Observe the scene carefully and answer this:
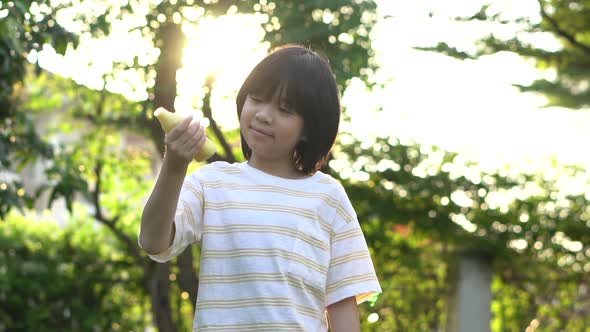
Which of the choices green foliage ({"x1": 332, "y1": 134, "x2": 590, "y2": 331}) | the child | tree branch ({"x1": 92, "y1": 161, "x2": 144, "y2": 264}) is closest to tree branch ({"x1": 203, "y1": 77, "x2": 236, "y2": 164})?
green foliage ({"x1": 332, "y1": 134, "x2": 590, "y2": 331})

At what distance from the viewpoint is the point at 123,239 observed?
23.1 feet

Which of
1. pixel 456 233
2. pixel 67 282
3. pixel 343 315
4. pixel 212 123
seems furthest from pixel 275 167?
pixel 67 282

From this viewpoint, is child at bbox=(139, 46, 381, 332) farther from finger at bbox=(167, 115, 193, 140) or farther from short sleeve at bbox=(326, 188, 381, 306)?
finger at bbox=(167, 115, 193, 140)

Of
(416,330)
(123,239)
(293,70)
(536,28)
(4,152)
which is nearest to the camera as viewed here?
(293,70)

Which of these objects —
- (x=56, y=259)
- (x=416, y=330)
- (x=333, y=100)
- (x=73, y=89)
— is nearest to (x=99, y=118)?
(x=73, y=89)

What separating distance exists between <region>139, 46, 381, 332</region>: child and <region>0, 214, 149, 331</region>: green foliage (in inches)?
219

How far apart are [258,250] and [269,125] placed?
9.8 inches

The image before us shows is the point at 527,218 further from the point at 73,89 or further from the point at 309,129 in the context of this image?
the point at 309,129

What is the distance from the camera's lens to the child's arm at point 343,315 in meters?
2.12

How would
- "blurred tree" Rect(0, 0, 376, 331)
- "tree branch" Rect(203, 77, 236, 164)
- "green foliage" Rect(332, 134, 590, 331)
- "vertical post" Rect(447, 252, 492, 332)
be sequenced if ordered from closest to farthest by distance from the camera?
"blurred tree" Rect(0, 0, 376, 331), "tree branch" Rect(203, 77, 236, 164), "green foliage" Rect(332, 134, 590, 331), "vertical post" Rect(447, 252, 492, 332)

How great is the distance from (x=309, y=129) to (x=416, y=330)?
5.65 m

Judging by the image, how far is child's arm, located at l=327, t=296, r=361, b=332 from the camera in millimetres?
2117

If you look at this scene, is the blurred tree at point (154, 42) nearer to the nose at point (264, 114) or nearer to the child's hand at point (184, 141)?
the nose at point (264, 114)

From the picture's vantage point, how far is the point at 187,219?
6.40 ft
